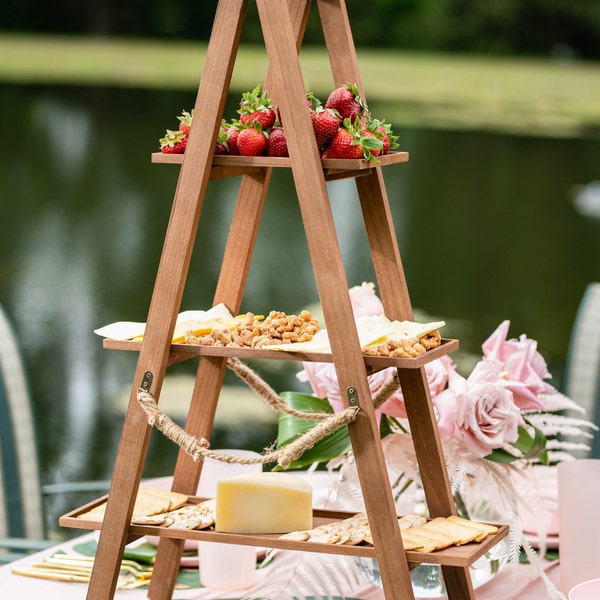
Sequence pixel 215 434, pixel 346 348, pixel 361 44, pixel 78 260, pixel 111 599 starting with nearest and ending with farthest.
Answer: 1. pixel 346 348
2. pixel 111 599
3. pixel 215 434
4. pixel 78 260
5. pixel 361 44

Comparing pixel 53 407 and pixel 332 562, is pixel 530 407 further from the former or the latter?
pixel 53 407

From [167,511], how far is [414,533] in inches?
12.2

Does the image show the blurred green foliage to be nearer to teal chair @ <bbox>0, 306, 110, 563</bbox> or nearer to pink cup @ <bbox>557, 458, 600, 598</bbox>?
teal chair @ <bbox>0, 306, 110, 563</bbox>

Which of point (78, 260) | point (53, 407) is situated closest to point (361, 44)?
A: point (78, 260)

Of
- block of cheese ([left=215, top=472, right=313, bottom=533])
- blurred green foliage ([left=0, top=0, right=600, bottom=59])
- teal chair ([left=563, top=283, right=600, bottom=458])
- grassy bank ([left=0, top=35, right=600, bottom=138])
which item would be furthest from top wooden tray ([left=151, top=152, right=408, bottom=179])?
blurred green foliage ([left=0, top=0, right=600, bottom=59])

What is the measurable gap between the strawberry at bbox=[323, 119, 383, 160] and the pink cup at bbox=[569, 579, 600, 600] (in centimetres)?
53

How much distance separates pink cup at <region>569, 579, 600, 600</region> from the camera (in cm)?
119

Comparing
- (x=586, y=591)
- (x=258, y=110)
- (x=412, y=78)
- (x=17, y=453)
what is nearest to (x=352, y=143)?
(x=258, y=110)

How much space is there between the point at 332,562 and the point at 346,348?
36cm

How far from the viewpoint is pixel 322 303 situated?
1.19 metres

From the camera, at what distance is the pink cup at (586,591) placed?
1.19 metres

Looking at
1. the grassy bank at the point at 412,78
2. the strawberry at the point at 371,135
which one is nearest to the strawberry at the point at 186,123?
the strawberry at the point at 371,135

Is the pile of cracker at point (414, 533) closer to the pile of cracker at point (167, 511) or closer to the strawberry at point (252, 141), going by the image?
the pile of cracker at point (167, 511)

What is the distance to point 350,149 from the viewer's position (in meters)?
1.20
